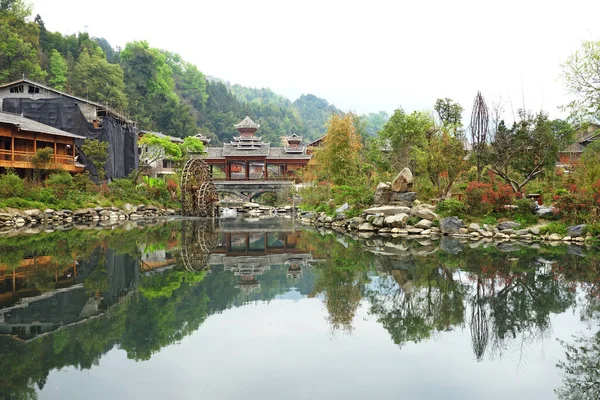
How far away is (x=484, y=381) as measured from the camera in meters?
Answer: 4.92

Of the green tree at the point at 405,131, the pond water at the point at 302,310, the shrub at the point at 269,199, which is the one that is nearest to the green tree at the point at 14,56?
the shrub at the point at 269,199

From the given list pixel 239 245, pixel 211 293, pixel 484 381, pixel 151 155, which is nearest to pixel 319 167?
pixel 239 245

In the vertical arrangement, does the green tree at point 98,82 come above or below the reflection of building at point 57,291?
above

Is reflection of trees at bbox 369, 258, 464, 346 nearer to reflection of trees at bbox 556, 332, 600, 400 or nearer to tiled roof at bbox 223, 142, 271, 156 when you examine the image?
reflection of trees at bbox 556, 332, 600, 400

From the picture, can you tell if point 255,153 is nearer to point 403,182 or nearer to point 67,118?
point 67,118

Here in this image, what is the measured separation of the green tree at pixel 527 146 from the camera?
68.4 ft

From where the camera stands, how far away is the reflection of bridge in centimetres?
4244

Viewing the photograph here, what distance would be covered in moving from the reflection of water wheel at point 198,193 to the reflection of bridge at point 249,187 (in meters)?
11.0

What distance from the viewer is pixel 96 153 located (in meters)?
30.2

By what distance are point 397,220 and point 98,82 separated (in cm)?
4135

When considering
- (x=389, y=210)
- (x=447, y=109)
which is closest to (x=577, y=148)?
(x=447, y=109)

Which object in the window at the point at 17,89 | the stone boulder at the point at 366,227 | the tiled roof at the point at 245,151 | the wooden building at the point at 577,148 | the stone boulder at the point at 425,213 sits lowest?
the stone boulder at the point at 366,227

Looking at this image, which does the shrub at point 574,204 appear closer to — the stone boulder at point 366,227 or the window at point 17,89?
the stone boulder at point 366,227

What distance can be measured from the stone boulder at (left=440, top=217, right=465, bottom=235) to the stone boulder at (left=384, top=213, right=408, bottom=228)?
1.51m
